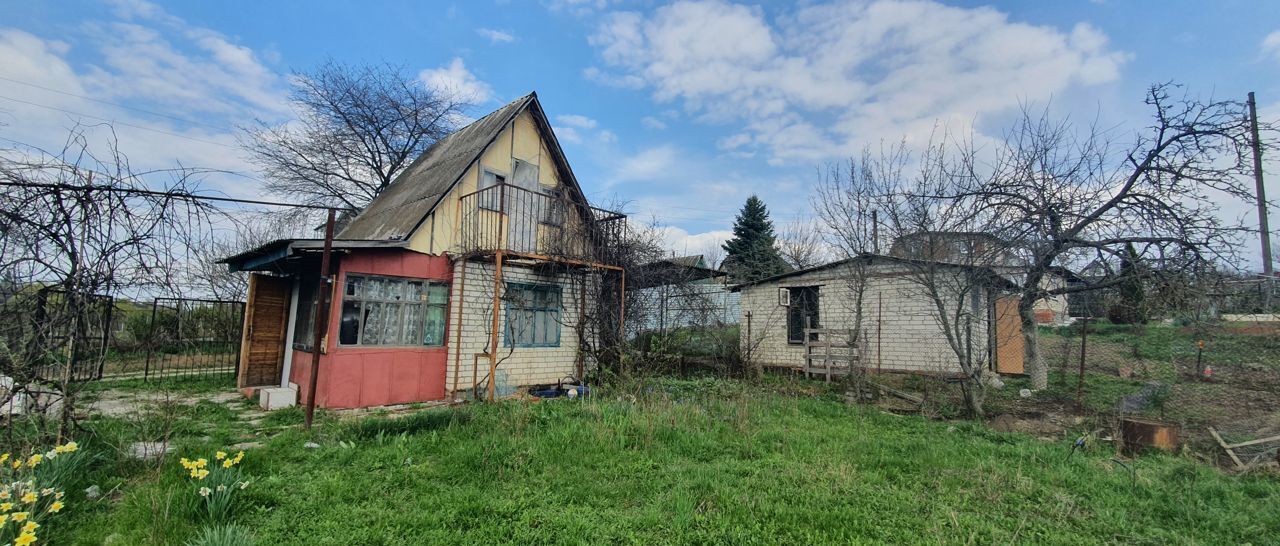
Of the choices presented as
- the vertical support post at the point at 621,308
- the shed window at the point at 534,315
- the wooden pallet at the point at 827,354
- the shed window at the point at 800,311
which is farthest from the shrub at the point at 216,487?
the shed window at the point at 800,311

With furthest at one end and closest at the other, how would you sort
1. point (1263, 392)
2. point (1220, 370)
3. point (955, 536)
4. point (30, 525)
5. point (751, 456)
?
1. point (1220, 370)
2. point (1263, 392)
3. point (751, 456)
4. point (955, 536)
5. point (30, 525)

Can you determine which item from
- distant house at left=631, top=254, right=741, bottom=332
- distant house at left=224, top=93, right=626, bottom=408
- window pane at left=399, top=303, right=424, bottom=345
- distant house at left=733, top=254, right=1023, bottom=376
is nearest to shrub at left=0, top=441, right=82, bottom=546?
distant house at left=224, top=93, right=626, bottom=408

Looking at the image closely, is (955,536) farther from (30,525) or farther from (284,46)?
(284,46)

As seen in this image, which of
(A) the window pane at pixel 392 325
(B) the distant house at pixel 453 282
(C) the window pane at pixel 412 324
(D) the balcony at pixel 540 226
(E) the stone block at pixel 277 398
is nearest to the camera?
(E) the stone block at pixel 277 398

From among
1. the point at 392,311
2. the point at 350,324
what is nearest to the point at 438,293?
the point at 392,311

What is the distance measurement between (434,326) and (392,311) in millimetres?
754

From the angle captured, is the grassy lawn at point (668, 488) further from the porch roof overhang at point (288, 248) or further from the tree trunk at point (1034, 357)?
the tree trunk at point (1034, 357)

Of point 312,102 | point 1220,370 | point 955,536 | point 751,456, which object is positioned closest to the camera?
point 955,536

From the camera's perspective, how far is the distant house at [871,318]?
1101cm

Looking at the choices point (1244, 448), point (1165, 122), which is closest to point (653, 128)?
point (1165, 122)

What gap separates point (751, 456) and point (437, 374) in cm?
573

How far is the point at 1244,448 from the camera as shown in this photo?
5.54 m

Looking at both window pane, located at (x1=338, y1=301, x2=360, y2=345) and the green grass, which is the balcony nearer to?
window pane, located at (x1=338, y1=301, x2=360, y2=345)

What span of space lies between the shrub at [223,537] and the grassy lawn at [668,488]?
17cm
